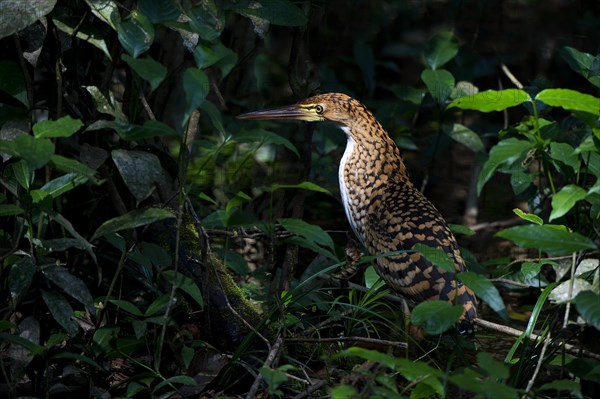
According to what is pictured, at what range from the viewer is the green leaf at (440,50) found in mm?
5199

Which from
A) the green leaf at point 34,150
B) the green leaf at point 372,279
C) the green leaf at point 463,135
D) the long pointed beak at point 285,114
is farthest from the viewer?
the green leaf at point 463,135

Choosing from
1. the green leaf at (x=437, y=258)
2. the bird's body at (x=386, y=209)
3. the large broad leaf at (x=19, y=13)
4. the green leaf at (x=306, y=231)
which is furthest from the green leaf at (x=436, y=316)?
the large broad leaf at (x=19, y=13)

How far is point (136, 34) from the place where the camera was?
2.98 metres

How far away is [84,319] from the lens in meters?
3.66

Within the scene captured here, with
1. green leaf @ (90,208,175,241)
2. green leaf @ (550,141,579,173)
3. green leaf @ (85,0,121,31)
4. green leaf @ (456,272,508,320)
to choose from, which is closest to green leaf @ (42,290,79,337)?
green leaf @ (90,208,175,241)

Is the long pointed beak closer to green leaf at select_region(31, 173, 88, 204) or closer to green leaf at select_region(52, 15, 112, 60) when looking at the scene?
green leaf at select_region(52, 15, 112, 60)

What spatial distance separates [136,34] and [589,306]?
1.50 meters

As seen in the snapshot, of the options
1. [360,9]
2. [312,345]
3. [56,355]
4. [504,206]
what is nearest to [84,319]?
[56,355]

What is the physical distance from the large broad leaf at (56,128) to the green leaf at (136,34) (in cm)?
28

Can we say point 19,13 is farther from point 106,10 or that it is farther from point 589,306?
point 589,306

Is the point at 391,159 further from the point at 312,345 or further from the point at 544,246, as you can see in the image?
the point at 544,246

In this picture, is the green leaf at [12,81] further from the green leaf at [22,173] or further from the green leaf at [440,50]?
the green leaf at [440,50]

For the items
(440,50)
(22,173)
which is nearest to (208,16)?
(22,173)

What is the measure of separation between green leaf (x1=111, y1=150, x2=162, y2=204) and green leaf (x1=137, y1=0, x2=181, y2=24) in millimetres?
410
